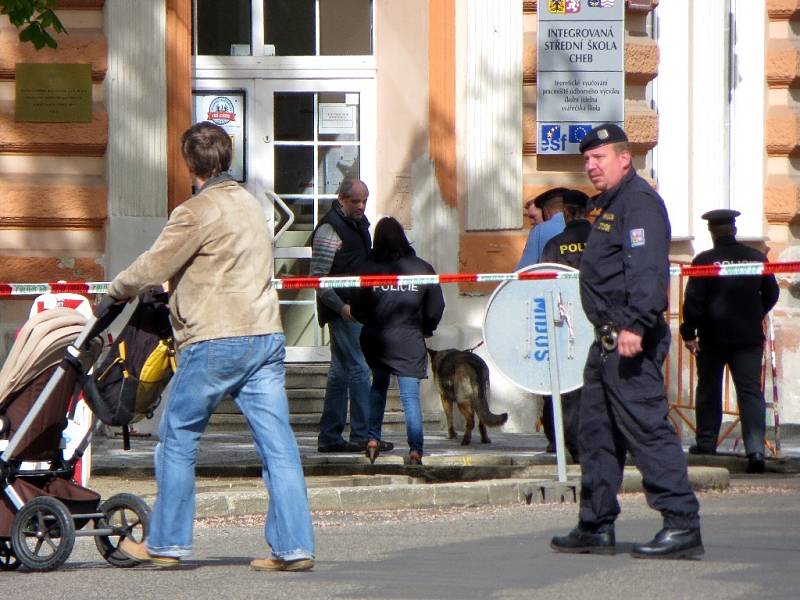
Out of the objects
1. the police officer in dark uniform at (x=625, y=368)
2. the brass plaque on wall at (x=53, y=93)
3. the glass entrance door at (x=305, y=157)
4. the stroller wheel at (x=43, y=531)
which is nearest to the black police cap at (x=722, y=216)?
the glass entrance door at (x=305, y=157)

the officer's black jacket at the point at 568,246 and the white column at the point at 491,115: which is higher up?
the white column at the point at 491,115

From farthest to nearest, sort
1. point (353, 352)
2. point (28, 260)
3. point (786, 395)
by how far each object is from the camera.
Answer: point (786, 395) < point (28, 260) < point (353, 352)

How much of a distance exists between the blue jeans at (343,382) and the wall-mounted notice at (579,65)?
307cm

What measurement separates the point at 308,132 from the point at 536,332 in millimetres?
5599

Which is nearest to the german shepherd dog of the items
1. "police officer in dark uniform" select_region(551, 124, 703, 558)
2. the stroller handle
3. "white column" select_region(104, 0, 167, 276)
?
"white column" select_region(104, 0, 167, 276)

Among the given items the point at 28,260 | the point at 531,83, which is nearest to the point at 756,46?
the point at 531,83

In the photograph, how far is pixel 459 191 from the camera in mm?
14859

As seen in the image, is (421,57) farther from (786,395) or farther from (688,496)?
(688,496)

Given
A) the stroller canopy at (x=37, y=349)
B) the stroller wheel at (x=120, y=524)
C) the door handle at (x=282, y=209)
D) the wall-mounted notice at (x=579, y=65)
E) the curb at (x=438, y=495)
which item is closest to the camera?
the stroller wheel at (x=120, y=524)

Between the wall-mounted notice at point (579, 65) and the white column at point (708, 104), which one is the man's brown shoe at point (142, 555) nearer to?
the wall-mounted notice at point (579, 65)

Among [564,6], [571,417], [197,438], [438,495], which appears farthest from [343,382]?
[197,438]

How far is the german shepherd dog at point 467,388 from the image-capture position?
13.5 meters

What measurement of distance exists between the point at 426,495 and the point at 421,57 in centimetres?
578

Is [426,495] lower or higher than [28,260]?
lower
